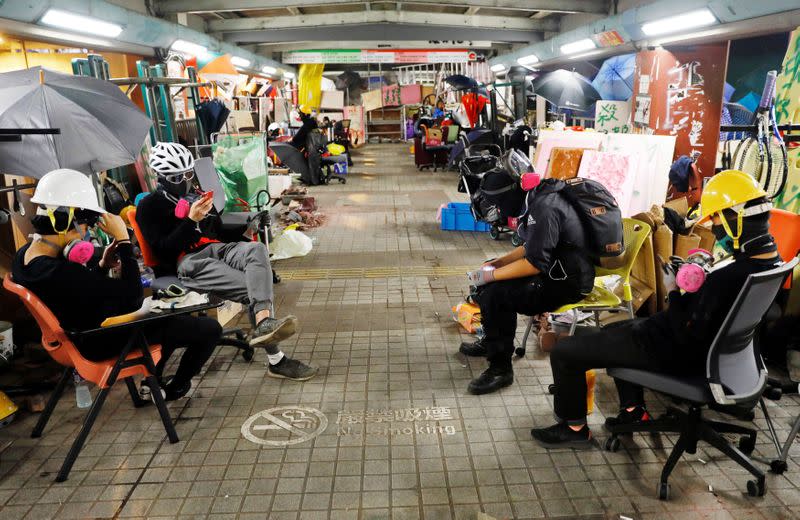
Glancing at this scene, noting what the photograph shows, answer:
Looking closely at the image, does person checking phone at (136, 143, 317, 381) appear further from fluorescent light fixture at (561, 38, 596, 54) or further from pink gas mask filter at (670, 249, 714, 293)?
fluorescent light fixture at (561, 38, 596, 54)

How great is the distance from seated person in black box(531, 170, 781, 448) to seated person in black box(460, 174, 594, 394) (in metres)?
0.59

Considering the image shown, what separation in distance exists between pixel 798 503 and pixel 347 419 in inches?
101

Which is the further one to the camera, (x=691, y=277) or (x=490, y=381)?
(x=490, y=381)

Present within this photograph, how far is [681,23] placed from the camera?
26.8ft

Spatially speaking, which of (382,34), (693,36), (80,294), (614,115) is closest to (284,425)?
(80,294)

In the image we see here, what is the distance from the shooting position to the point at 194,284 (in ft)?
14.2

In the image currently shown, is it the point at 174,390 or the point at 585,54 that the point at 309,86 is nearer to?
the point at 585,54

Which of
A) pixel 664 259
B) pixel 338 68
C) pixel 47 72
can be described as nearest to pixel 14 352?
pixel 47 72

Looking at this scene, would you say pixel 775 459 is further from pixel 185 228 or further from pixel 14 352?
pixel 14 352

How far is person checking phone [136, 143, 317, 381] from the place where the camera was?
4191 millimetres

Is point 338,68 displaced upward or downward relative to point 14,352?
upward

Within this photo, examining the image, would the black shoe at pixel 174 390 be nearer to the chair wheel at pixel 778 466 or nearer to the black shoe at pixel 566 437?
the black shoe at pixel 566 437

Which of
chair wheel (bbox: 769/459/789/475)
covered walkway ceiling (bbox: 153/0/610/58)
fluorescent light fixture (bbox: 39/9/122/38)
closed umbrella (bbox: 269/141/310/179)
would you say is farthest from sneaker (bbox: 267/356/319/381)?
covered walkway ceiling (bbox: 153/0/610/58)

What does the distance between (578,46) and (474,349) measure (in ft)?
34.6
